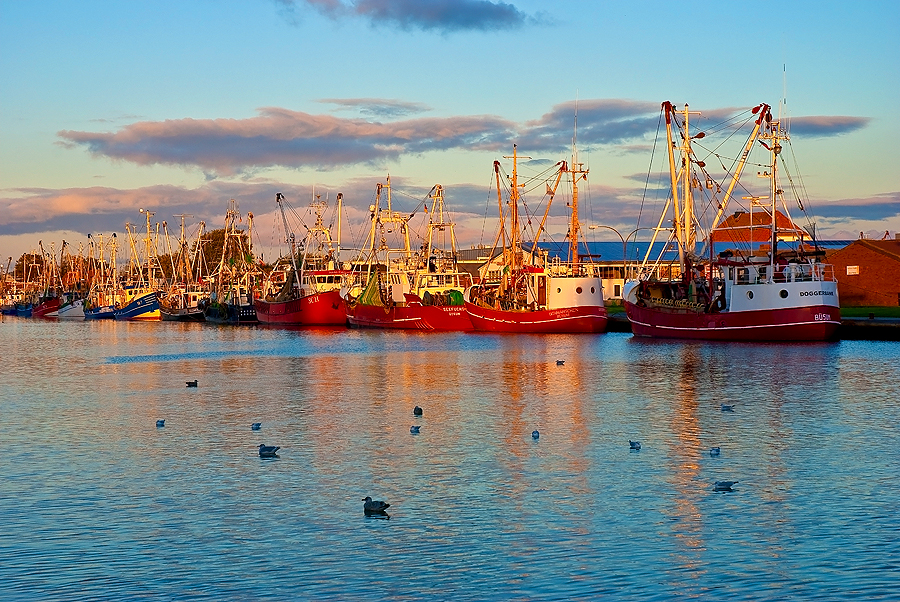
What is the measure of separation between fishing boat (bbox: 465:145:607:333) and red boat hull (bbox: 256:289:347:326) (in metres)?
21.1

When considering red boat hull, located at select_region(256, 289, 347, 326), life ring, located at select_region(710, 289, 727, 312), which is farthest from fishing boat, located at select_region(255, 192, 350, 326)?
life ring, located at select_region(710, 289, 727, 312)

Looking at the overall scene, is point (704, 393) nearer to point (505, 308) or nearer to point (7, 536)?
point (7, 536)

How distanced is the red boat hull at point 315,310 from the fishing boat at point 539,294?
21061 millimetres

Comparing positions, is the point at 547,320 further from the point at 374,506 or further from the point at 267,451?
the point at 374,506

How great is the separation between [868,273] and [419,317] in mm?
42279

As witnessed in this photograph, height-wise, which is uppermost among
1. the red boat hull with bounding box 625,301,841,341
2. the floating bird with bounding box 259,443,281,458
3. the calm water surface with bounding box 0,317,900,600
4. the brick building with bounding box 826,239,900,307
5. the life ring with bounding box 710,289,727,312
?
the brick building with bounding box 826,239,900,307

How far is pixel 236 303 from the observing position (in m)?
156

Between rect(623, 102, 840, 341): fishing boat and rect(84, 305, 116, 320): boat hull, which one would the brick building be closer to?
rect(623, 102, 840, 341): fishing boat

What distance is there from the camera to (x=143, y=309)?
562 ft

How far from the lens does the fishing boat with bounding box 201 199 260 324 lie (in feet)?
491

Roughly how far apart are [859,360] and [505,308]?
160 feet

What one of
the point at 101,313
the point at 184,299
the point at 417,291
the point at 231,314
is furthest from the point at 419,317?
the point at 101,313

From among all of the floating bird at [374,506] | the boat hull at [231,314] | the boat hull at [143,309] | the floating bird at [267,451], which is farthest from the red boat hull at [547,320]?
the boat hull at [143,309]

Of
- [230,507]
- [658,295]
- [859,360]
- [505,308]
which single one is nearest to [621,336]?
[658,295]
